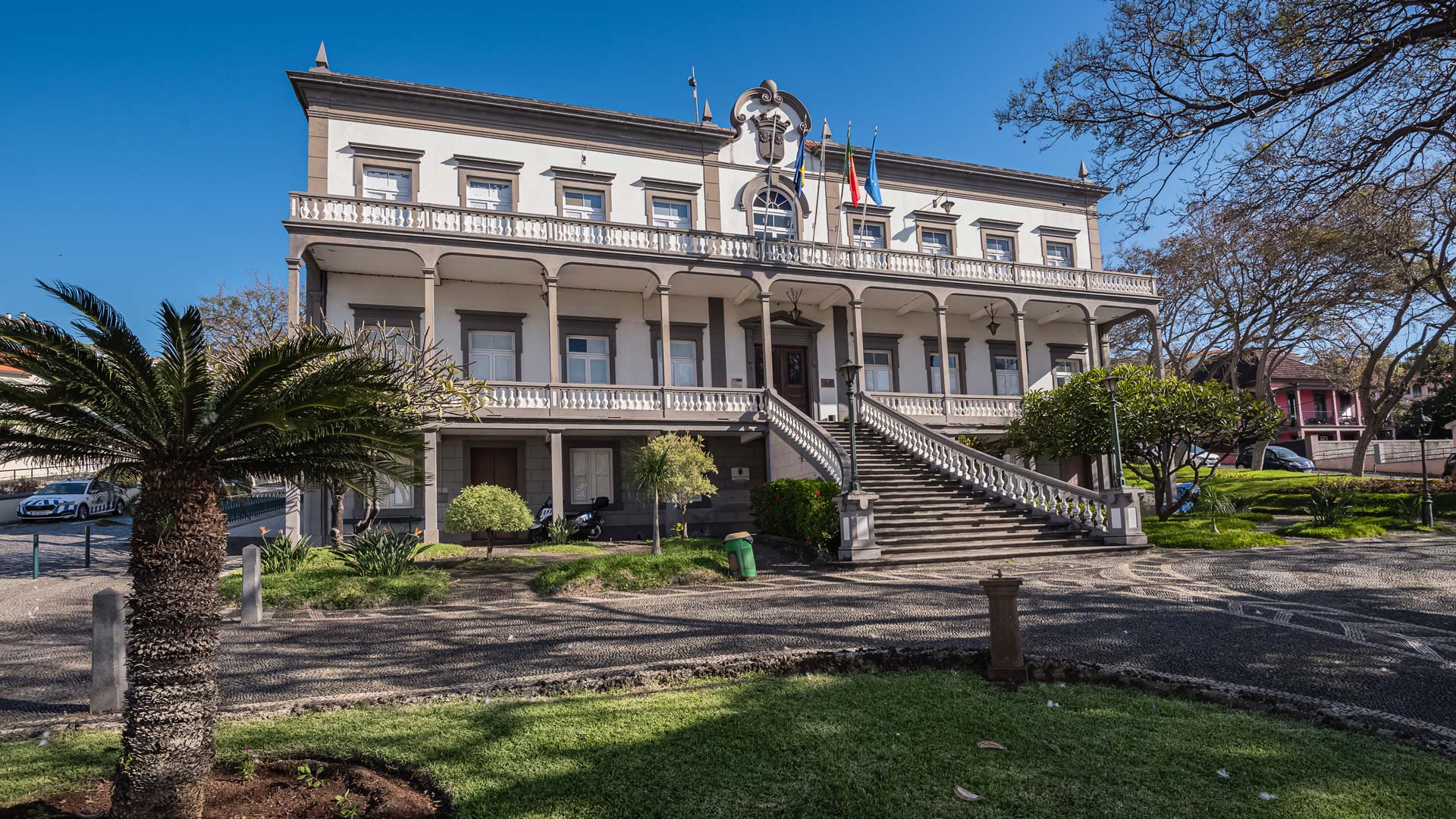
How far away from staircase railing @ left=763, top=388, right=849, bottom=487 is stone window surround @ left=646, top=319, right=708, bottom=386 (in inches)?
112

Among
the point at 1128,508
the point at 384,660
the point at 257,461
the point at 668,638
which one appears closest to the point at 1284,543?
the point at 1128,508

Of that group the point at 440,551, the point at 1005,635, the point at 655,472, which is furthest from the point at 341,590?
the point at 1005,635

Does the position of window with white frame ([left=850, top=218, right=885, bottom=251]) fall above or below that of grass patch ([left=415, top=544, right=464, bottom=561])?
above

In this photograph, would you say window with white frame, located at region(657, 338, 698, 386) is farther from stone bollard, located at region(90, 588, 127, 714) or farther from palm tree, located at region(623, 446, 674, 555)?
stone bollard, located at region(90, 588, 127, 714)

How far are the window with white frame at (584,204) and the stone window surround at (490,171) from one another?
3.90 ft

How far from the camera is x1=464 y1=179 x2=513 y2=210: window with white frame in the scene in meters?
19.4

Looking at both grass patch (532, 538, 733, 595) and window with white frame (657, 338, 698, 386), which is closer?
grass patch (532, 538, 733, 595)

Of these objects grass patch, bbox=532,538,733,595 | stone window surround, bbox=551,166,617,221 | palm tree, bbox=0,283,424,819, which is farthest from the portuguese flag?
palm tree, bbox=0,283,424,819

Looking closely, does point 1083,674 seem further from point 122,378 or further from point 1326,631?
point 122,378

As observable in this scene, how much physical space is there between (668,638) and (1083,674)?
3.71 metres

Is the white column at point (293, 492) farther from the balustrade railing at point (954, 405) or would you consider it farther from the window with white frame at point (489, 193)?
the balustrade railing at point (954, 405)

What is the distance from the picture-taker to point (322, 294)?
18031 mm

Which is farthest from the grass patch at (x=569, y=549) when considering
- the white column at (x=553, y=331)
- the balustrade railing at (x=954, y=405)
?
the balustrade railing at (x=954, y=405)

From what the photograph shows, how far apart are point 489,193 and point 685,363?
668cm
